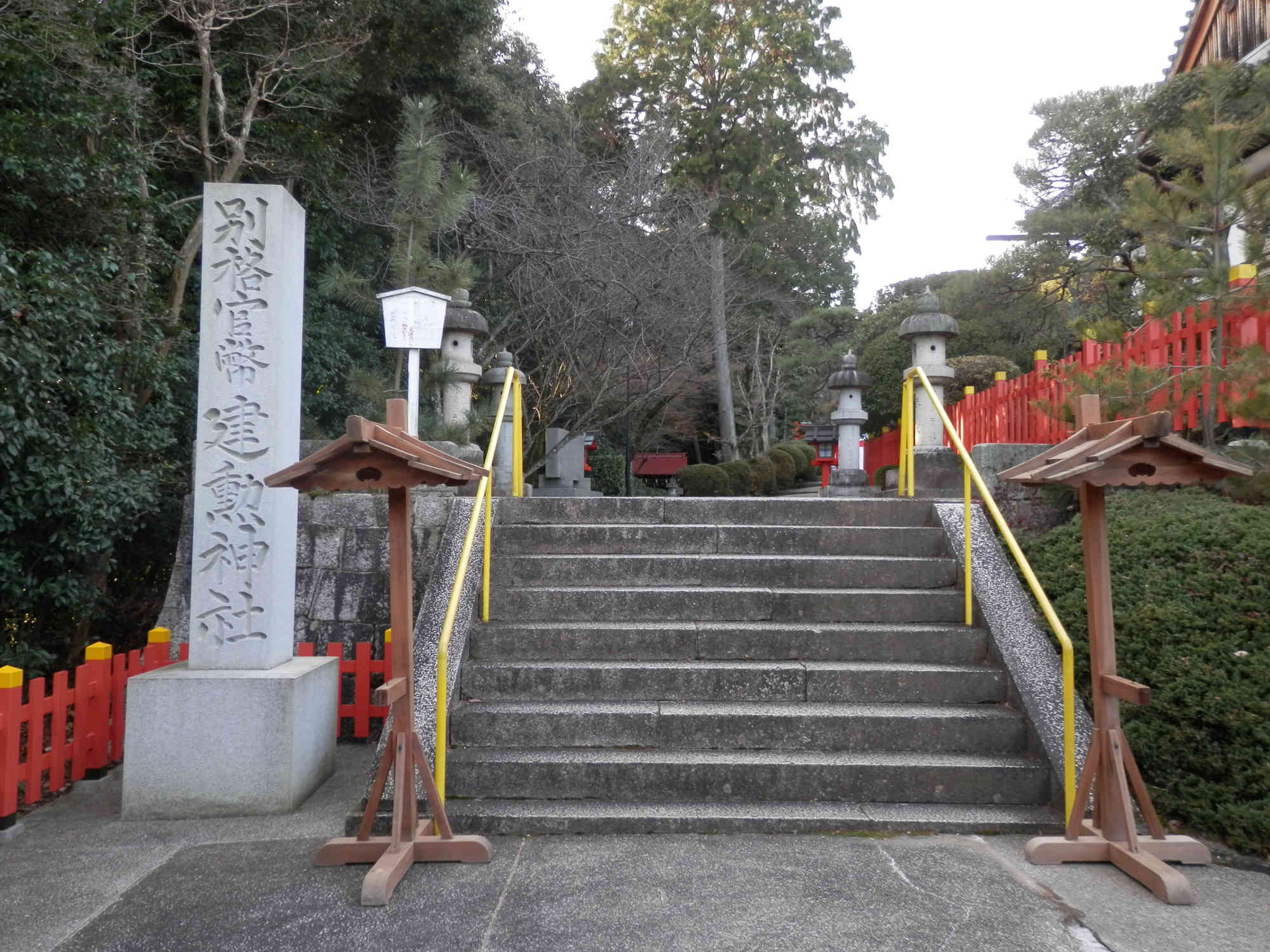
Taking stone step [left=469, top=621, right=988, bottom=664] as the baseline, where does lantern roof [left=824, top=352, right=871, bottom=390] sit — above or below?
above

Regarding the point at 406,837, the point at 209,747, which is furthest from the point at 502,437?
the point at 406,837

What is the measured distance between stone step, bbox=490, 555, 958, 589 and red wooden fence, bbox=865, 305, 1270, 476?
195 cm

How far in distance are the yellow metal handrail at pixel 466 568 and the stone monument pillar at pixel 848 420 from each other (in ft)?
16.7

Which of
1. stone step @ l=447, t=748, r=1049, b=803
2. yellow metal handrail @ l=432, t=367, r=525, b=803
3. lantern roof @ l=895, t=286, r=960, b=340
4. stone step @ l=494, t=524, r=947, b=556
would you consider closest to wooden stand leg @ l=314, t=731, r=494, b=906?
yellow metal handrail @ l=432, t=367, r=525, b=803

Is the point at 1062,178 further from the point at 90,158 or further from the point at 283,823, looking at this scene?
the point at 283,823

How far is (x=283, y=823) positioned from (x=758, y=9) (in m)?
18.2

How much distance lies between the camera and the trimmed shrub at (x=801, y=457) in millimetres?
19312

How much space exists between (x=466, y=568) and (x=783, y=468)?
1387 centimetres

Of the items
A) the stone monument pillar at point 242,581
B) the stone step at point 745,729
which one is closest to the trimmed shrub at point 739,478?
the stone step at point 745,729

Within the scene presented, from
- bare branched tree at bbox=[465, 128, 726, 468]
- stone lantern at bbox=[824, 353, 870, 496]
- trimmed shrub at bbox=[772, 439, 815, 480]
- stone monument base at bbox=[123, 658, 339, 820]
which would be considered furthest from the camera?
trimmed shrub at bbox=[772, 439, 815, 480]

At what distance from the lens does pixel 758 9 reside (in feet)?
57.0

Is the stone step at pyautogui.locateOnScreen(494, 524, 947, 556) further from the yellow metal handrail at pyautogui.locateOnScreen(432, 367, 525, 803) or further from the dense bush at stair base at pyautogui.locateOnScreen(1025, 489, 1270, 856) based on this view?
the dense bush at stair base at pyautogui.locateOnScreen(1025, 489, 1270, 856)

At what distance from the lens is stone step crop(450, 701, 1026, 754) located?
395 cm

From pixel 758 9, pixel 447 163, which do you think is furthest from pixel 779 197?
pixel 447 163
